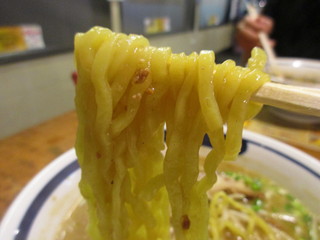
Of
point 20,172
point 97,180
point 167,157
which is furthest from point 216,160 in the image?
point 20,172

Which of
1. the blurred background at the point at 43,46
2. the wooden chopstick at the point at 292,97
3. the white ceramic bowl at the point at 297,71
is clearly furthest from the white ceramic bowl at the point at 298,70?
the blurred background at the point at 43,46

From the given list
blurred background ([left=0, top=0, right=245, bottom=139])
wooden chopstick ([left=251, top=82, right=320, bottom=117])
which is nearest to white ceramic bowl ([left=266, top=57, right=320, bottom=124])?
wooden chopstick ([left=251, top=82, right=320, bottom=117])

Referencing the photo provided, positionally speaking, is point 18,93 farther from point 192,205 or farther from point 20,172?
point 192,205

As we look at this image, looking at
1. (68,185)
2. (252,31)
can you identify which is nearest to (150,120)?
(68,185)

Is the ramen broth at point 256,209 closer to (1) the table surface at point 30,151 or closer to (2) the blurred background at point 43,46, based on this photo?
(1) the table surface at point 30,151

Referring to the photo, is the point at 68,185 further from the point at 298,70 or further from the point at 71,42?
the point at 298,70

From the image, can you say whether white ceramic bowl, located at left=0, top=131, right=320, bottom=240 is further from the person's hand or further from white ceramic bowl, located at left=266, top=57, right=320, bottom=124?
the person's hand
